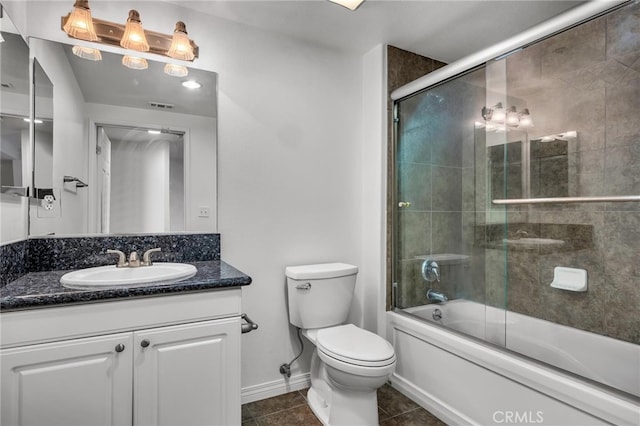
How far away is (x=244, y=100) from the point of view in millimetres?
2047

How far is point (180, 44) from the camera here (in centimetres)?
180

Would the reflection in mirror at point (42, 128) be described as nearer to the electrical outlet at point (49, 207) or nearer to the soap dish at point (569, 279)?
the electrical outlet at point (49, 207)

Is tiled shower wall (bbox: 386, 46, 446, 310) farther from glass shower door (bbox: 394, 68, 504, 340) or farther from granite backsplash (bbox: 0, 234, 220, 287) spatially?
granite backsplash (bbox: 0, 234, 220, 287)

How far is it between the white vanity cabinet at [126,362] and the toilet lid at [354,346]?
0.49 meters

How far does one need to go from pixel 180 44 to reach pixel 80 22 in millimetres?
437

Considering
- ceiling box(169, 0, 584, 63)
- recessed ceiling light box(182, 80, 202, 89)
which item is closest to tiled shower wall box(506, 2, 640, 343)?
ceiling box(169, 0, 584, 63)

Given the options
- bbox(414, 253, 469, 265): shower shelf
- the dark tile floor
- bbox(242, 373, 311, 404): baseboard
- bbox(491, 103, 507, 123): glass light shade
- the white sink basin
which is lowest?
the dark tile floor

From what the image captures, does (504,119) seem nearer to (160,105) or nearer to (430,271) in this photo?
(430,271)

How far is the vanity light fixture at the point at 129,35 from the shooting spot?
1597 mm

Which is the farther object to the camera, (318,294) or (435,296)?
(435,296)

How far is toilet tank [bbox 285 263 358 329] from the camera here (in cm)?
201

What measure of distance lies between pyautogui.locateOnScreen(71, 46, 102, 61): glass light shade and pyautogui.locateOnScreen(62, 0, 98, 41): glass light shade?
61 millimetres

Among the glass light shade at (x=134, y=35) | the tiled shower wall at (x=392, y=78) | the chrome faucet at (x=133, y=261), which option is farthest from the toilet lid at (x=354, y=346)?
the glass light shade at (x=134, y=35)

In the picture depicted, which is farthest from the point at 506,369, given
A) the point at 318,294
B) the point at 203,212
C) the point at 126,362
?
the point at 203,212
